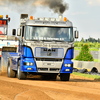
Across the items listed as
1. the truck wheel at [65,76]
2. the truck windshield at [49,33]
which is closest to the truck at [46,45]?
the truck windshield at [49,33]

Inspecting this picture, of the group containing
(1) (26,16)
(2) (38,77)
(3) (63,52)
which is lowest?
(2) (38,77)

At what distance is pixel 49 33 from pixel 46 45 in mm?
622

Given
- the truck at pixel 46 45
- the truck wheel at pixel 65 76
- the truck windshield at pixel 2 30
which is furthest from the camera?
the truck windshield at pixel 2 30

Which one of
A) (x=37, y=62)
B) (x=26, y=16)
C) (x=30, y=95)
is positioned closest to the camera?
(x=30, y=95)

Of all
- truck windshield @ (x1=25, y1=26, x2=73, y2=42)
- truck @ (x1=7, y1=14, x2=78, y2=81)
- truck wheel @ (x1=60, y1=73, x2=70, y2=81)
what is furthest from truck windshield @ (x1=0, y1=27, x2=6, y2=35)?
truck windshield @ (x1=25, y1=26, x2=73, y2=42)

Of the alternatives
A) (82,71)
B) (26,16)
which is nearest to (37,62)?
(26,16)

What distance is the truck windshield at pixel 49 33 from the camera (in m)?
20.0

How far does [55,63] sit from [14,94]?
725 centimetres

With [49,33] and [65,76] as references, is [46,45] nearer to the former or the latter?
[49,33]

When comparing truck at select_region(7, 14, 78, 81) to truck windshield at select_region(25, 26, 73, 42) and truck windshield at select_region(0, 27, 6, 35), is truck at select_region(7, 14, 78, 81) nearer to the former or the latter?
truck windshield at select_region(25, 26, 73, 42)

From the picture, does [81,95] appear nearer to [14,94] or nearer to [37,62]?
[14,94]

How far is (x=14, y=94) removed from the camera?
43.2 ft

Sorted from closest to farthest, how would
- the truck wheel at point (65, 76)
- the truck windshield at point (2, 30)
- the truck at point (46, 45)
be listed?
the truck at point (46, 45)
the truck wheel at point (65, 76)
the truck windshield at point (2, 30)

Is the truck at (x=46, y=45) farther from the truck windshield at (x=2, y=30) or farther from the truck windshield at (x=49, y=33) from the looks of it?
the truck windshield at (x=2, y=30)
